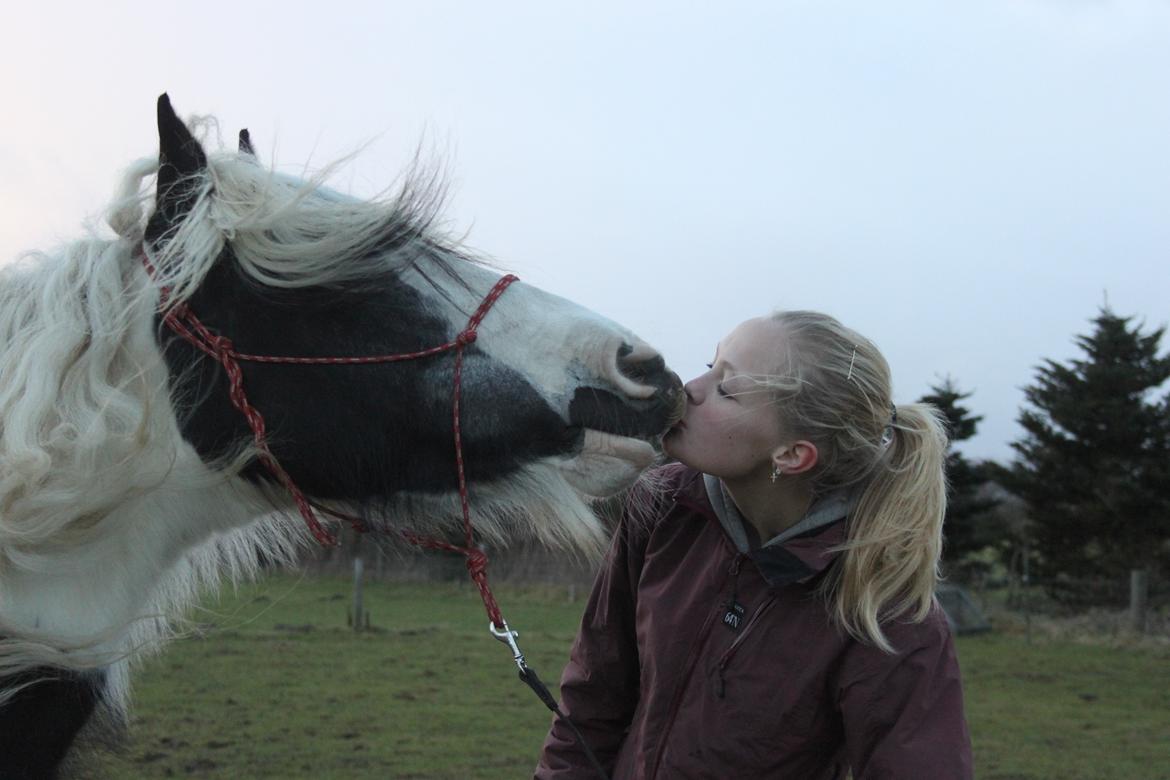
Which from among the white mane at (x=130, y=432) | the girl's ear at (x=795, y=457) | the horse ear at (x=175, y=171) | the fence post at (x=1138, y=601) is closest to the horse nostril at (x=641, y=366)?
the white mane at (x=130, y=432)

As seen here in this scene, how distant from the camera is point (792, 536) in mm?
2295

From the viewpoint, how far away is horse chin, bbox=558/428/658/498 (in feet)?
6.72

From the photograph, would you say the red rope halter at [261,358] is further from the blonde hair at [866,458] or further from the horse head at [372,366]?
the blonde hair at [866,458]

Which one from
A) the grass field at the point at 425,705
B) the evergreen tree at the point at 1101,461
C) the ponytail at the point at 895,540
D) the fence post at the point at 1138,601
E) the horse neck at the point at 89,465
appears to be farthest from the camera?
the evergreen tree at the point at 1101,461

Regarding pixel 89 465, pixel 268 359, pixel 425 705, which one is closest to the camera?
pixel 89 465

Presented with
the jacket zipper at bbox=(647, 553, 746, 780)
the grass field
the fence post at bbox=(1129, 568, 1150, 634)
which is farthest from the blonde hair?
the fence post at bbox=(1129, 568, 1150, 634)

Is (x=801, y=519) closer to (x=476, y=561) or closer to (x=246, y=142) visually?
(x=476, y=561)

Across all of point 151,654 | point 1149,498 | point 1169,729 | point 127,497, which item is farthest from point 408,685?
point 1149,498

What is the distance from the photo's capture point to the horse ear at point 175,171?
2.07m

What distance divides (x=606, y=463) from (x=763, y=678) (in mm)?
581

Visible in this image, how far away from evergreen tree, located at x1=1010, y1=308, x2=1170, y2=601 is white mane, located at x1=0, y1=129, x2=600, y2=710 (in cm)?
2303

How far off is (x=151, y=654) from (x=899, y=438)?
1.86m

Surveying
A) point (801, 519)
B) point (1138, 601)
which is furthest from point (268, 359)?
point (1138, 601)

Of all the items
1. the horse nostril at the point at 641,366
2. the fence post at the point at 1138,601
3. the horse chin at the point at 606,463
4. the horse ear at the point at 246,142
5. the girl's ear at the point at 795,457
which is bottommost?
the fence post at the point at 1138,601
